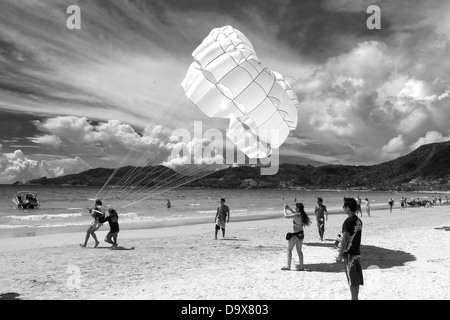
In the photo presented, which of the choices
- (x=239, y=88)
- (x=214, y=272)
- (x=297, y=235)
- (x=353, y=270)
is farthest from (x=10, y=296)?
(x=239, y=88)

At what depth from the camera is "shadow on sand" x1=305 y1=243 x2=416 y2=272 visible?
336 inches

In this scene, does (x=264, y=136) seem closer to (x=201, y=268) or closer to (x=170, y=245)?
(x=201, y=268)

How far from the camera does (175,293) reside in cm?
644

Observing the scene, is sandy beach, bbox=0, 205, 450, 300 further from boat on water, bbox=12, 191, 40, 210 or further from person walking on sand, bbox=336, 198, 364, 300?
boat on water, bbox=12, 191, 40, 210

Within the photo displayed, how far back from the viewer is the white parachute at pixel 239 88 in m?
9.02

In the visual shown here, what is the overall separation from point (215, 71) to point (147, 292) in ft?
18.2

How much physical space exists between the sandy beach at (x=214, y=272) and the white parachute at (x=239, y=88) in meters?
3.46

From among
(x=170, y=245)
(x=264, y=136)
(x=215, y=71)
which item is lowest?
(x=170, y=245)

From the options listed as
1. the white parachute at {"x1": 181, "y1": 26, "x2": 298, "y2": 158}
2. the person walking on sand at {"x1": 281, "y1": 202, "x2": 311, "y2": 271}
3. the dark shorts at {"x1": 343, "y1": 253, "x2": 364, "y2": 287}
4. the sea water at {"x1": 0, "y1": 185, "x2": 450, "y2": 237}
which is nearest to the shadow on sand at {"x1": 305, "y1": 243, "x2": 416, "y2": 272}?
the person walking on sand at {"x1": 281, "y1": 202, "x2": 311, "y2": 271}

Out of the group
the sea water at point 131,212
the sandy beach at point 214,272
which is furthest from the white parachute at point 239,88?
the sandy beach at point 214,272

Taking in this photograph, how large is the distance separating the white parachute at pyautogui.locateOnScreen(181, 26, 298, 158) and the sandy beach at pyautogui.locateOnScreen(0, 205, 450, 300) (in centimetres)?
346

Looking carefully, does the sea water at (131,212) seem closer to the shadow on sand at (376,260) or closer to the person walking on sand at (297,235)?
the person walking on sand at (297,235)
